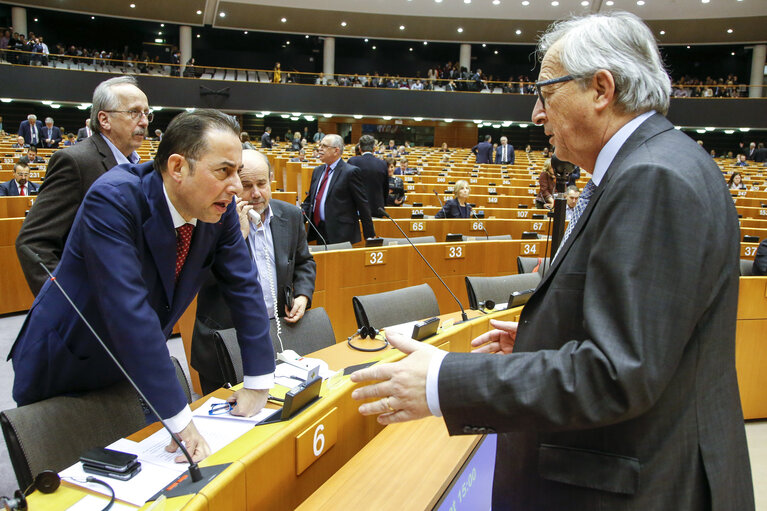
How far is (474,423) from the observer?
0.86 meters

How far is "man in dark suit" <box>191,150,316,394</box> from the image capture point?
2.38 metres

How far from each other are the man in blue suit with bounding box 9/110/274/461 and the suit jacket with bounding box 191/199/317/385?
2.47 feet

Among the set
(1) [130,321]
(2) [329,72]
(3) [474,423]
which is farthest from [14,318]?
(2) [329,72]

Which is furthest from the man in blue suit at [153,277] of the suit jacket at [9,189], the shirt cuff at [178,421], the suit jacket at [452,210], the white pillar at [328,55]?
the white pillar at [328,55]

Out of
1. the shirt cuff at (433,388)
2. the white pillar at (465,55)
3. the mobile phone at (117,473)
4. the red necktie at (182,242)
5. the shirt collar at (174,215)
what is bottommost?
the mobile phone at (117,473)

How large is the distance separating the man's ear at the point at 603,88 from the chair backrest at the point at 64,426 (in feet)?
4.75

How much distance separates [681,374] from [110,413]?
1.44m

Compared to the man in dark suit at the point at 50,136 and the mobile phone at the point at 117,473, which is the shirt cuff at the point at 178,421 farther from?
the man in dark suit at the point at 50,136

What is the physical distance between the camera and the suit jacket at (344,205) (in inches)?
185

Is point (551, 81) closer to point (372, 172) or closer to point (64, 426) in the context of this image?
point (64, 426)

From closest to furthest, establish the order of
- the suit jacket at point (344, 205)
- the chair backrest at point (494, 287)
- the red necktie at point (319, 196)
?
the chair backrest at point (494, 287) → the suit jacket at point (344, 205) → the red necktie at point (319, 196)

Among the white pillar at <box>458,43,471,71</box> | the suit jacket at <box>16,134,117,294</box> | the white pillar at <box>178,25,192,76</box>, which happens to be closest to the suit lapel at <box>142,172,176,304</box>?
the suit jacket at <box>16,134,117,294</box>

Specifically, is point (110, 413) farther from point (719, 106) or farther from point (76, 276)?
point (719, 106)

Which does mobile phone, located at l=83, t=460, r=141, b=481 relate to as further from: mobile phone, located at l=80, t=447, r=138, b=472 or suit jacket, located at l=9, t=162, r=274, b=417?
suit jacket, located at l=9, t=162, r=274, b=417
